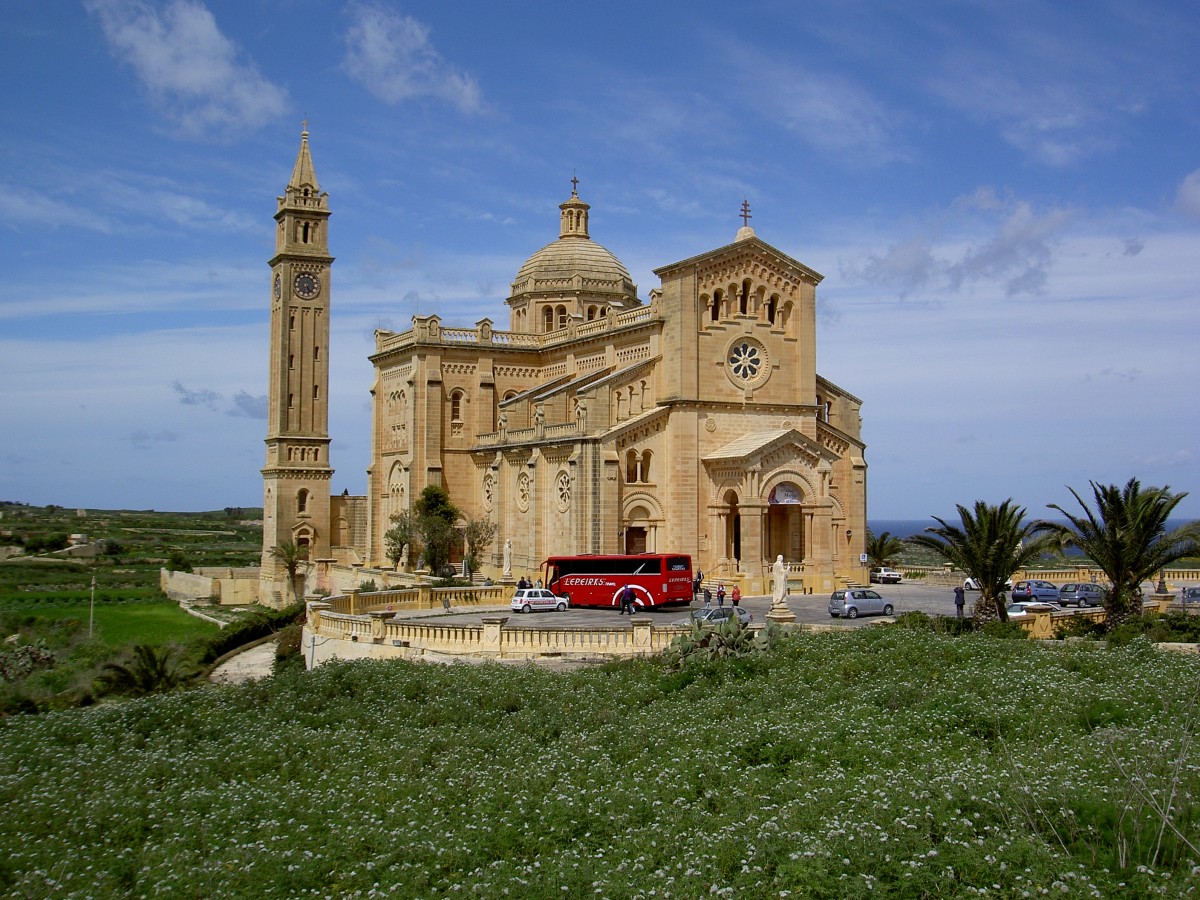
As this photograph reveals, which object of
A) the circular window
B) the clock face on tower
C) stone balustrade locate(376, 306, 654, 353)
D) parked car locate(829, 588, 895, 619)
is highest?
the clock face on tower

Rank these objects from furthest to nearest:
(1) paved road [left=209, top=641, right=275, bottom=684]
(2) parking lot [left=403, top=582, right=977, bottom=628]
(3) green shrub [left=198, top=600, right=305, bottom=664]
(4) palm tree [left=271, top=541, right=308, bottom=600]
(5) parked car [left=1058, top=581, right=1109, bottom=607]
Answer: (4) palm tree [left=271, top=541, right=308, bottom=600]
(3) green shrub [left=198, top=600, right=305, bottom=664]
(1) paved road [left=209, top=641, right=275, bottom=684]
(5) parked car [left=1058, top=581, right=1109, bottom=607]
(2) parking lot [left=403, top=582, right=977, bottom=628]

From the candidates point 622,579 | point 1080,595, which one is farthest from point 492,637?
point 1080,595

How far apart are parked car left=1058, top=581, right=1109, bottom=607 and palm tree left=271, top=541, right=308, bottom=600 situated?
37.6 meters

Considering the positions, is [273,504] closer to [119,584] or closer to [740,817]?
[119,584]

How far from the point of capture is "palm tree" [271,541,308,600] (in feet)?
197

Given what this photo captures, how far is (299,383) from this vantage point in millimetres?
63312

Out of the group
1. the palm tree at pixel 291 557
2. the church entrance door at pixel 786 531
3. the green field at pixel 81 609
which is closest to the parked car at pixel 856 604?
the church entrance door at pixel 786 531

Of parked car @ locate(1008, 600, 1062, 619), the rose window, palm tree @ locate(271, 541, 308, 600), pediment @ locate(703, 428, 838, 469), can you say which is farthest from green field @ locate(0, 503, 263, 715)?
parked car @ locate(1008, 600, 1062, 619)

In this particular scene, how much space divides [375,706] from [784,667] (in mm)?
7952

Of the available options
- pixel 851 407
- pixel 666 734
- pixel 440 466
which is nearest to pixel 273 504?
pixel 440 466

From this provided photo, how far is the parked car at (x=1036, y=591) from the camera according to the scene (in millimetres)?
38656

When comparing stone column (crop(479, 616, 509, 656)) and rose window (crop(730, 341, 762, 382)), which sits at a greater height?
rose window (crop(730, 341, 762, 382))

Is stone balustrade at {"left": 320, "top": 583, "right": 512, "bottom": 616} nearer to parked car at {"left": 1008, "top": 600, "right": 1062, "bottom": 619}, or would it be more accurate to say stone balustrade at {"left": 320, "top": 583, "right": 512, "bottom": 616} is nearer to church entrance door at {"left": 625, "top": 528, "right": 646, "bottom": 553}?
church entrance door at {"left": 625, "top": 528, "right": 646, "bottom": 553}

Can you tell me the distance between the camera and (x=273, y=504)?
6231 cm
